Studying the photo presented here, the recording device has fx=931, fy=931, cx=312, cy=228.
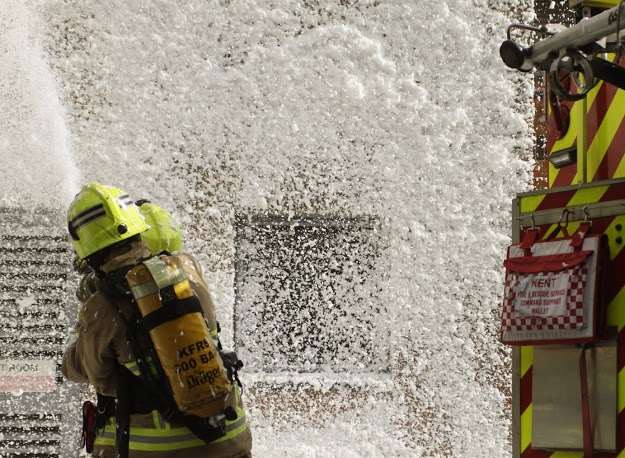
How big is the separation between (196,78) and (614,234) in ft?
13.1

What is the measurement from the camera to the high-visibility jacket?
105 inches

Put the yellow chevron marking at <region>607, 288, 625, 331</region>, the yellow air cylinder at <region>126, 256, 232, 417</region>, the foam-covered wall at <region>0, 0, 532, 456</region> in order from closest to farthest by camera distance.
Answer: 1. the yellow chevron marking at <region>607, 288, 625, 331</region>
2. the yellow air cylinder at <region>126, 256, 232, 417</region>
3. the foam-covered wall at <region>0, 0, 532, 456</region>

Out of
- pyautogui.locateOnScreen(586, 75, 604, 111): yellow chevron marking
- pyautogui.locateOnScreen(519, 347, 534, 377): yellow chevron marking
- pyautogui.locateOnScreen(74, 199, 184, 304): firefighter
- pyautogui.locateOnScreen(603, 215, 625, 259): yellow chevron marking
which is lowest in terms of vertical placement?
pyautogui.locateOnScreen(519, 347, 534, 377): yellow chevron marking

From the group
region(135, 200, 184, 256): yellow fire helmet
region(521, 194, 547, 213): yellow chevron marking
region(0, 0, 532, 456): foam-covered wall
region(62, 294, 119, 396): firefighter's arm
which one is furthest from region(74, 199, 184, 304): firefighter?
region(0, 0, 532, 456): foam-covered wall

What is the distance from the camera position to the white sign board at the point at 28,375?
193 inches

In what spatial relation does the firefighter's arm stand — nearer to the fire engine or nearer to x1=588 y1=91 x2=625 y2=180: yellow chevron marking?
the fire engine

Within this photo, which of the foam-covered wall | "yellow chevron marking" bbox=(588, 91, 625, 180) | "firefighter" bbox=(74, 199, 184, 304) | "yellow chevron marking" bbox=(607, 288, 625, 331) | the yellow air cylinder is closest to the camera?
"yellow chevron marking" bbox=(607, 288, 625, 331)

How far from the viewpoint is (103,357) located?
8.78 feet

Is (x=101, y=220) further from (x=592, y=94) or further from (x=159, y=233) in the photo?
(x=592, y=94)

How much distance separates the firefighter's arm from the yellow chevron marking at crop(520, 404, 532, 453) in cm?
115

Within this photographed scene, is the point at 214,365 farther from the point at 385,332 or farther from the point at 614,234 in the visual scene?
the point at 385,332

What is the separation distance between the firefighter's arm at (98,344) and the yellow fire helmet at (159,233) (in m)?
0.39

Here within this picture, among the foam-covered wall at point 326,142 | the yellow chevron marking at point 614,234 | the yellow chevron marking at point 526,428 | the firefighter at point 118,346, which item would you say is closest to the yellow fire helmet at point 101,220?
the firefighter at point 118,346

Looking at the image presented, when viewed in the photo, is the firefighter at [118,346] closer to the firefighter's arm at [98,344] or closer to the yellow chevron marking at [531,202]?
the firefighter's arm at [98,344]
